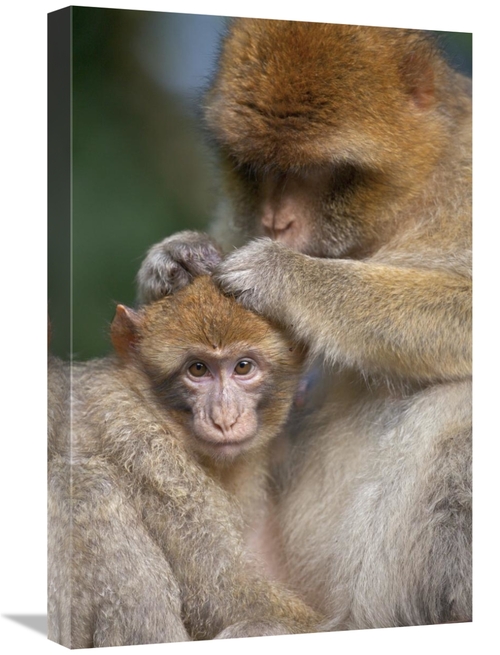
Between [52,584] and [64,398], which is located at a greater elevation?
[64,398]

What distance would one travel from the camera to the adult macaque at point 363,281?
597 cm

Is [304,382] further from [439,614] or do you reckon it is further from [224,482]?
[439,614]

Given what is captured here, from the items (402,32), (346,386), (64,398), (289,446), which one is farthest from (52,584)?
(402,32)

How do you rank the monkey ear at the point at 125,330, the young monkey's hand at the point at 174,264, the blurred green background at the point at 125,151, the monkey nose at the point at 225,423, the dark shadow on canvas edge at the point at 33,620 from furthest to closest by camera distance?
the dark shadow on canvas edge at the point at 33,620 < the young monkey's hand at the point at 174,264 < the monkey ear at the point at 125,330 < the monkey nose at the point at 225,423 < the blurred green background at the point at 125,151

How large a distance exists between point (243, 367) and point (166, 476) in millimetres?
657

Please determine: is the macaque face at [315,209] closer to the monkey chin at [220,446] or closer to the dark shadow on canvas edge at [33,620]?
the monkey chin at [220,446]

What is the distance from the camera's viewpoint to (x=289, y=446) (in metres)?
6.30

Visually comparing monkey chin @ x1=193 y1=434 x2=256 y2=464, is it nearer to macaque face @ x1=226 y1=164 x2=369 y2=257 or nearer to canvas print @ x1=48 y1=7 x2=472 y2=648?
canvas print @ x1=48 y1=7 x2=472 y2=648

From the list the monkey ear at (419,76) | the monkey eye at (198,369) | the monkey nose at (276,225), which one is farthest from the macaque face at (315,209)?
the monkey eye at (198,369)

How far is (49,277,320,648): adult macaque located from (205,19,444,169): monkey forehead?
0.82 m

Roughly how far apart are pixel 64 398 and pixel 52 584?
0.94 m

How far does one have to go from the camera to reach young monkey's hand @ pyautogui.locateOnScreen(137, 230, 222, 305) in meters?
6.02

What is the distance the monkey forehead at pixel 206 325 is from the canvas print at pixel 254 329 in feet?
0.04

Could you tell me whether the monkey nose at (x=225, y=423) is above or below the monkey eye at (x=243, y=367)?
below
